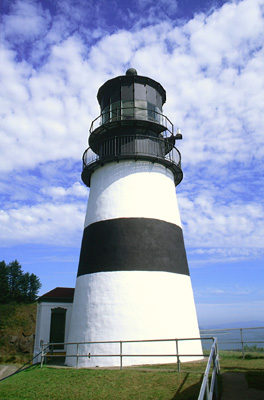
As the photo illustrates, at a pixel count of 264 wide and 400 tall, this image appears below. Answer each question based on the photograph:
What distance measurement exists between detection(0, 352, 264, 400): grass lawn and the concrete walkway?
0.23 meters

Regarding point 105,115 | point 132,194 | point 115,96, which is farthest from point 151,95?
point 132,194

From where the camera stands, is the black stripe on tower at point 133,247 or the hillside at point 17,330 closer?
the black stripe on tower at point 133,247

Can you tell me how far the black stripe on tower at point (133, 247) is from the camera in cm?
1320

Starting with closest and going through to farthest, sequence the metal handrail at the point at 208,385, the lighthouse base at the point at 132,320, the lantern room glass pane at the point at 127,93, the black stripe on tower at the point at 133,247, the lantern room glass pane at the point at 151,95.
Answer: the metal handrail at the point at 208,385 < the lighthouse base at the point at 132,320 < the black stripe on tower at the point at 133,247 < the lantern room glass pane at the point at 127,93 < the lantern room glass pane at the point at 151,95

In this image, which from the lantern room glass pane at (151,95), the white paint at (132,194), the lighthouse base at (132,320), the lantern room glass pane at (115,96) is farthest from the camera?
the lantern room glass pane at (151,95)

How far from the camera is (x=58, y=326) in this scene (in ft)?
55.6

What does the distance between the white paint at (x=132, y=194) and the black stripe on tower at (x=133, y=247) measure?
1.33ft

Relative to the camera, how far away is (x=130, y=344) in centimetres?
1186

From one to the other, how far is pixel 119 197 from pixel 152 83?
638 centimetres

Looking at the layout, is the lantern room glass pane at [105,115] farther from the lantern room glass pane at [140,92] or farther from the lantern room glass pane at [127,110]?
the lantern room glass pane at [140,92]

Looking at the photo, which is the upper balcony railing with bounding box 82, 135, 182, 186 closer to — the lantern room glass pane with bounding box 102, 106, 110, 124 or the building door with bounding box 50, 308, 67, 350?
the lantern room glass pane with bounding box 102, 106, 110, 124

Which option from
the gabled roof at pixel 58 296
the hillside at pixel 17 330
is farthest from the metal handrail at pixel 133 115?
the hillside at pixel 17 330

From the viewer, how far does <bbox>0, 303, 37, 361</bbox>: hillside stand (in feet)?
91.5

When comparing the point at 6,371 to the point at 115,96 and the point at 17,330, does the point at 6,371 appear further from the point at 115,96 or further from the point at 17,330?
the point at 115,96
